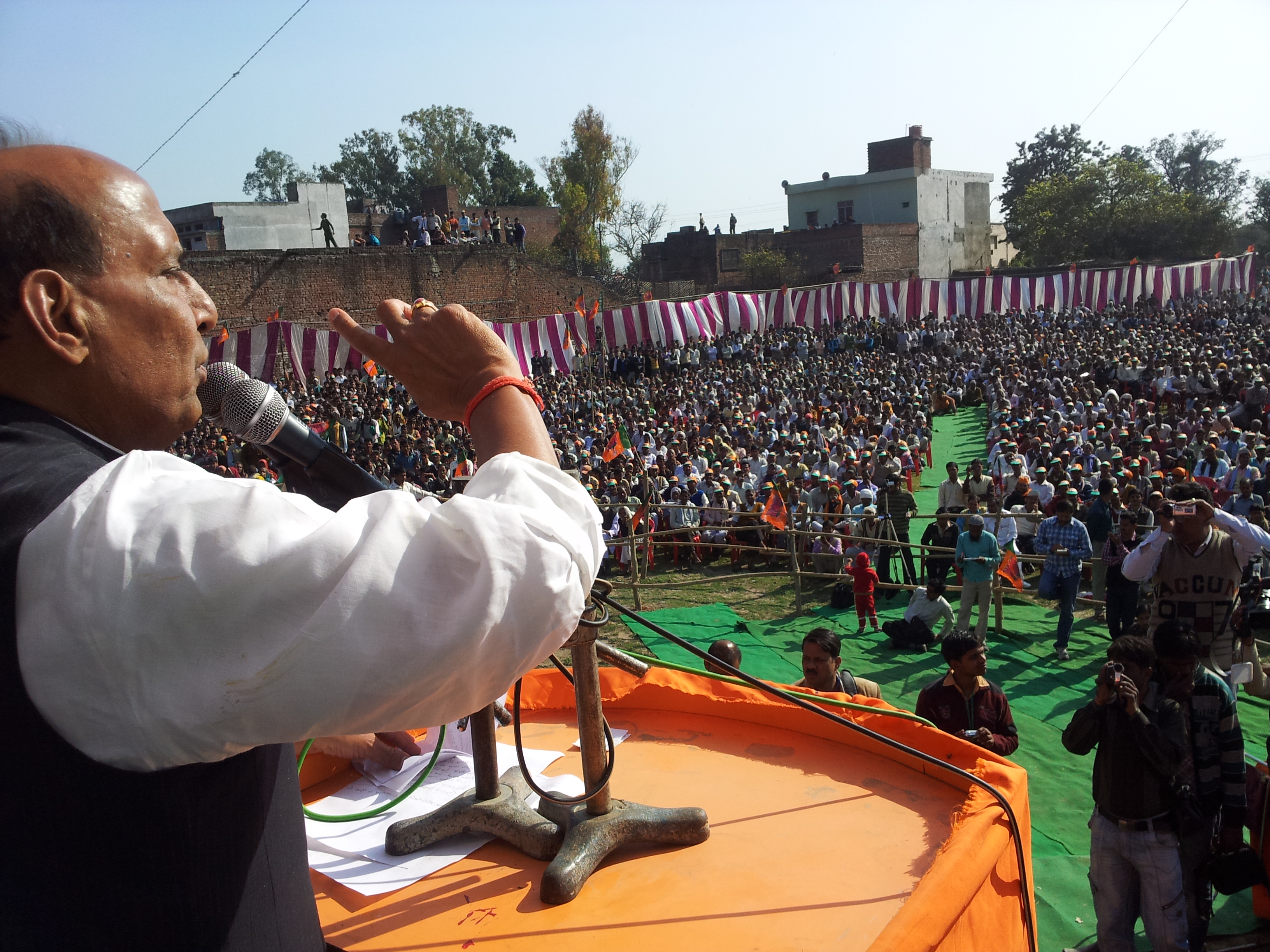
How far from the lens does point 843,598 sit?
10344 millimetres

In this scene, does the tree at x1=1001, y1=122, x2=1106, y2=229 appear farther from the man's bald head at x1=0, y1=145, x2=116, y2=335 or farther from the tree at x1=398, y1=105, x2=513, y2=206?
the man's bald head at x1=0, y1=145, x2=116, y2=335

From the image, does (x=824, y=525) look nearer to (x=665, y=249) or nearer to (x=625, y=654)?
(x=625, y=654)

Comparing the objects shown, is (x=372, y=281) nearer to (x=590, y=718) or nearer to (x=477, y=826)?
(x=477, y=826)

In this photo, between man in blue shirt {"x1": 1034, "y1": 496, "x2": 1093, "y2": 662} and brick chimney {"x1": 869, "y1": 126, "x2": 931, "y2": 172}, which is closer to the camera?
man in blue shirt {"x1": 1034, "y1": 496, "x2": 1093, "y2": 662}

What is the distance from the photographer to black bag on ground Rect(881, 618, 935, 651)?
870cm

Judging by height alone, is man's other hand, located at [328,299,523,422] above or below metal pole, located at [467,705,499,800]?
above

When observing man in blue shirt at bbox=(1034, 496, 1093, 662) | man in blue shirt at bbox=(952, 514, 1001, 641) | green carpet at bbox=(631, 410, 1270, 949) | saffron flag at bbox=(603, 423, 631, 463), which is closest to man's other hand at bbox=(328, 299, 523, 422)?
green carpet at bbox=(631, 410, 1270, 949)

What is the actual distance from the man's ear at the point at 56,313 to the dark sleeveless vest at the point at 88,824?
0.07 metres

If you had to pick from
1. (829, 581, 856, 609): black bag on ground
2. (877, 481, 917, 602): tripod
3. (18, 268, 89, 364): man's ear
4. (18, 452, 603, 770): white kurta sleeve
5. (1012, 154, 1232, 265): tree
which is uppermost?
(1012, 154, 1232, 265): tree

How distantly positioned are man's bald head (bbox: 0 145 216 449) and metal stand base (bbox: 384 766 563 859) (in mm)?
1031

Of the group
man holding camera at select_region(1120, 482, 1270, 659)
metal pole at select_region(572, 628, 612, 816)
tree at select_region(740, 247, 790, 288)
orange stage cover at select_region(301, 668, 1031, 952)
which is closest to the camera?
orange stage cover at select_region(301, 668, 1031, 952)

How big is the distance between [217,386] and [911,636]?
316 inches

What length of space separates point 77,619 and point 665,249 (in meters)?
43.9

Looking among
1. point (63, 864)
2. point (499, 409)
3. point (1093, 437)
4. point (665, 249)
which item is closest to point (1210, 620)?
point (499, 409)
